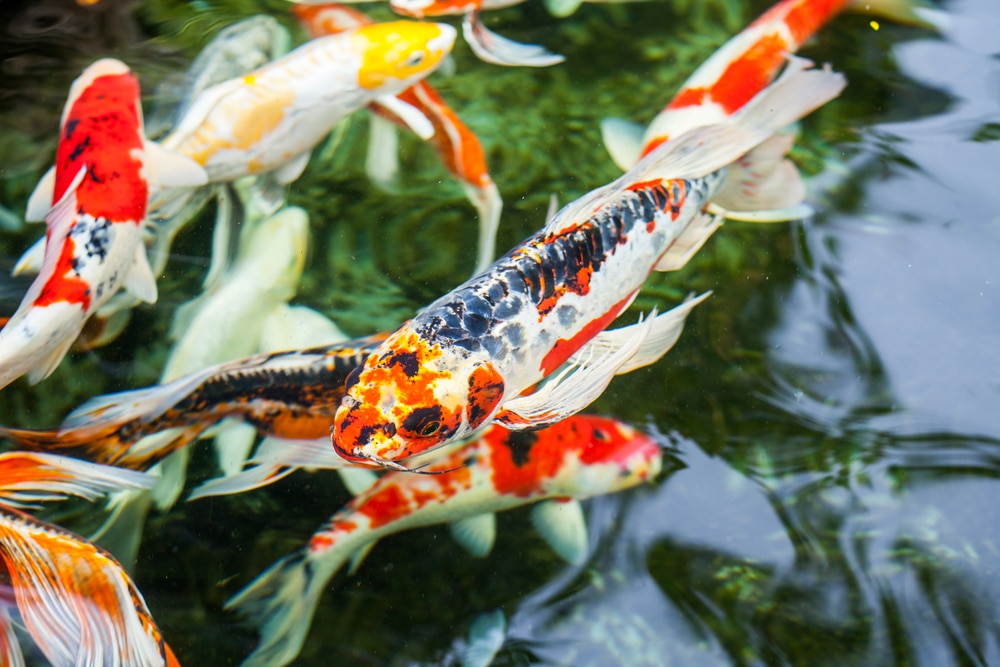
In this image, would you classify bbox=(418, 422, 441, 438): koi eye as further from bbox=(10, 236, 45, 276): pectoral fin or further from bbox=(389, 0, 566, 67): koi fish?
bbox=(389, 0, 566, 67): koi fish

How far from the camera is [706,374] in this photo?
7.97ft

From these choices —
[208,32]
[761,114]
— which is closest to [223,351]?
[208,32]

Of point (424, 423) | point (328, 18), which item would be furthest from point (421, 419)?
point (328, 18)

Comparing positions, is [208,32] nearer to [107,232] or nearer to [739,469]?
[107,232]

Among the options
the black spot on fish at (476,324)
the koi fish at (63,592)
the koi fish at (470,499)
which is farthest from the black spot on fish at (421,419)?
the koi fish at (63,592)

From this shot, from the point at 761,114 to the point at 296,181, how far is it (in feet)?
5.04

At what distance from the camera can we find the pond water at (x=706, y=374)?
7.13 ft

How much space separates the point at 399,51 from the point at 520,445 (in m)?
1.37

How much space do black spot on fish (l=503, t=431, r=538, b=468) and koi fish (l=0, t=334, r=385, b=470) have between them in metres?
0.47

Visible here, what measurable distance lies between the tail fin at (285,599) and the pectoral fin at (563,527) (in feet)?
1.82

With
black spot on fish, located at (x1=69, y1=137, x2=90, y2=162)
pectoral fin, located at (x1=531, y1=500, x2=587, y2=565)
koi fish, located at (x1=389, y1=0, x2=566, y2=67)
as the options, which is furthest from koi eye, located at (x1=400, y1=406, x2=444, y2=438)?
koi fish, located at (x1=389, y1=0, x2=566, y2=67)

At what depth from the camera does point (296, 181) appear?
2789 mm

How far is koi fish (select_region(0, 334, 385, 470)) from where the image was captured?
2143 millimetres

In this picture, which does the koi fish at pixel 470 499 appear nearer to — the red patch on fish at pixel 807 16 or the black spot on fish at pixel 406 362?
the black spot on fish at pixel 406 362
